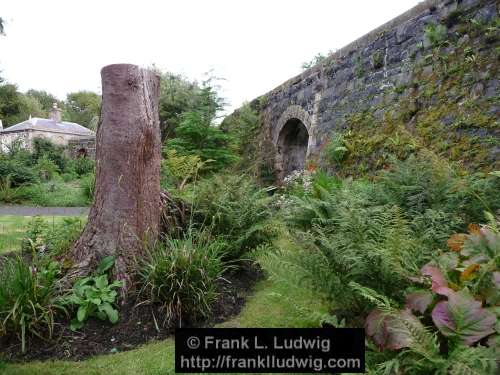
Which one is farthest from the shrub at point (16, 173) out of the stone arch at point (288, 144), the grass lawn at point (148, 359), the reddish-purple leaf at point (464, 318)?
the reddish-purple leaf at point (464, 318)

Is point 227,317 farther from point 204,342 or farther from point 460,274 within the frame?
point 460,274

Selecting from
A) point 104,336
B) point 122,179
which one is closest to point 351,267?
point 104,336

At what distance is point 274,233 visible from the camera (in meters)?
3.44

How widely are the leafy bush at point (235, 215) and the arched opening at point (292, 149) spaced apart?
243 inches

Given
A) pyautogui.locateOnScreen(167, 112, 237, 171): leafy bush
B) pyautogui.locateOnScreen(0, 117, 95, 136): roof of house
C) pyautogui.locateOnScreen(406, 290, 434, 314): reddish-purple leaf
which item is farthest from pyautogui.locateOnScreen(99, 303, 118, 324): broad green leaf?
pyautogui.locateOnScreen(0, 117, 95, 136): roof of house

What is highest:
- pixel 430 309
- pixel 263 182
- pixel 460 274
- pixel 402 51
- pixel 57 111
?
A: pixel 57 111

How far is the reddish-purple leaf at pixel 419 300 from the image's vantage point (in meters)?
1.50

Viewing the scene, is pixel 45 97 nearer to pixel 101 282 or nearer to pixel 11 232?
pixel 11 232

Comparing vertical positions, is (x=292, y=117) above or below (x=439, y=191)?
above

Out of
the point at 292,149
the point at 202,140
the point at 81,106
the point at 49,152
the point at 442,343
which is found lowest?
the point at 442,343

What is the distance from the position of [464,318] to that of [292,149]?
8625 mm

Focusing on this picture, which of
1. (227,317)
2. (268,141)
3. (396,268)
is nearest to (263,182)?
(268,141)

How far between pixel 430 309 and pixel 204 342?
1.10 m

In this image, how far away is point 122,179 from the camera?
2.72 m
